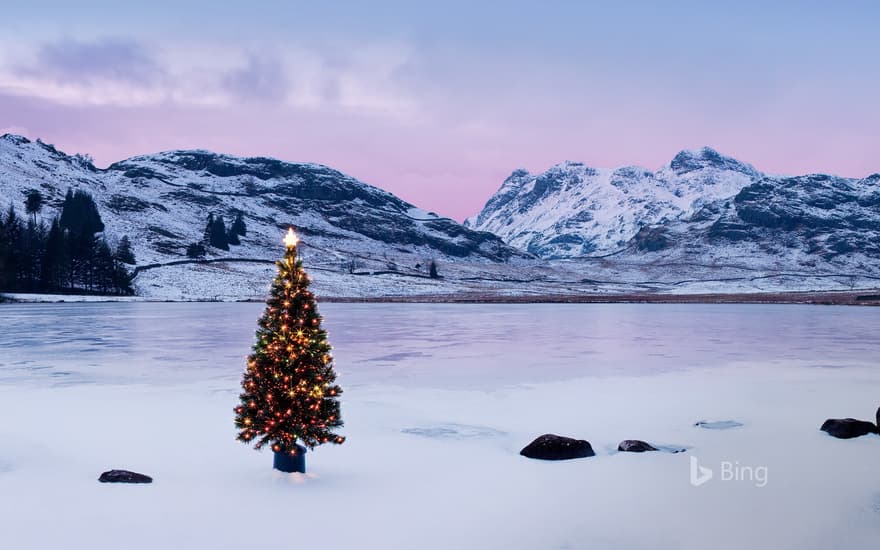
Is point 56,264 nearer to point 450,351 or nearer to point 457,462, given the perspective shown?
point 450,351

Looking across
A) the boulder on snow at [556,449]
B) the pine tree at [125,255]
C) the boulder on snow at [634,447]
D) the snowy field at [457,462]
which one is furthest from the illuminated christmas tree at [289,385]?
the pine tree at [125,255]

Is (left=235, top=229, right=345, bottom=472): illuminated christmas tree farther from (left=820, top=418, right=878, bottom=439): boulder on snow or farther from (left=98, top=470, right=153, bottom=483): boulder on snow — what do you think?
(left=820, top=418, right=878, bottom=439): boulder on snow

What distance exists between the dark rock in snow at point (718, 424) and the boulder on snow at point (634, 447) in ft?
8.15

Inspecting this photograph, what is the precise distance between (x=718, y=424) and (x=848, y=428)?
243cm

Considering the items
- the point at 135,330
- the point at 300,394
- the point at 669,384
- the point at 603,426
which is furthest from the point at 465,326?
the point at 300,394

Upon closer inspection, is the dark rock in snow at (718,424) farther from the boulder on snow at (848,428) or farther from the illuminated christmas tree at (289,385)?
the illuminated christmas tree at (289,385)

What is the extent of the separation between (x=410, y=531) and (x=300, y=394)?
3209mm

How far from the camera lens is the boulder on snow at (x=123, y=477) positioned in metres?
10.2

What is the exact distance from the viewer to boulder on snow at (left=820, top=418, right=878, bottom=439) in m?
13.1

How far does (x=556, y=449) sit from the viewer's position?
11.8 meters

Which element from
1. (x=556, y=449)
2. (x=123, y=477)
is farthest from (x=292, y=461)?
(x=556, y=449)

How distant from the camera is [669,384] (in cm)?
1998

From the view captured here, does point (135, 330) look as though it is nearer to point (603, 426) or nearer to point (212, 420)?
point (212, 420)

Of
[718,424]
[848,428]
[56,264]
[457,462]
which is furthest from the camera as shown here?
[56,264]
